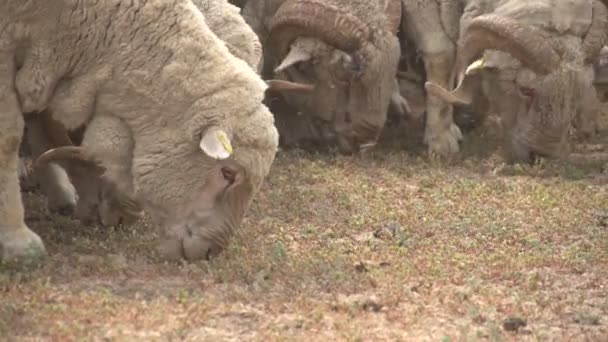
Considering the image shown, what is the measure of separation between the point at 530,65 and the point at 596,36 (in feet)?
2.60

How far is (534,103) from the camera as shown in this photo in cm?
1370

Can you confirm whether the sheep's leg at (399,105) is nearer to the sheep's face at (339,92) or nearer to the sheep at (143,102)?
the sheep's face at (339,92)

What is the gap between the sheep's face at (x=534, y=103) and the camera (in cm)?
1353

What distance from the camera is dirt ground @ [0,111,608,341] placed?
26.3 feet

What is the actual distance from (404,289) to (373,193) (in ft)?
11.8

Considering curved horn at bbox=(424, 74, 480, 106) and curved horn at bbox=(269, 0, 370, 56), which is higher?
curved horn at bbox=(269, 0, 370, 56)

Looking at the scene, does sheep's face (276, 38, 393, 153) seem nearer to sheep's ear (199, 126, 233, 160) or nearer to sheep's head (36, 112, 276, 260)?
sheep's head (36, 112, 276, 260)

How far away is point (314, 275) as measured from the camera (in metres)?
9.26

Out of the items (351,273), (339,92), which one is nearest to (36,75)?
(351,273)

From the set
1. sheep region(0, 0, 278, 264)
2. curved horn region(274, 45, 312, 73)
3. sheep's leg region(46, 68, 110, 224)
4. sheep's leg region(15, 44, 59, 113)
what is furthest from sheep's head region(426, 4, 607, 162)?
sheep's leg region(15, 44, 59, 113)

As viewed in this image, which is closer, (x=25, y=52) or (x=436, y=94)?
(x=25, y=52)

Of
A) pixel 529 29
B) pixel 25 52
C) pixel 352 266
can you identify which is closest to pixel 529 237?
pixel 352 266

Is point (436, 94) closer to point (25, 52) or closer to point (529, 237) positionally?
point (529, 237)

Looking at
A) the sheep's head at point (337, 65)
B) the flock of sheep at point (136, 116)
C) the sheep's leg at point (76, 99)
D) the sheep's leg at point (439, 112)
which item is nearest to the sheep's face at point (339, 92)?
the sheep's head at point (337, 65)
